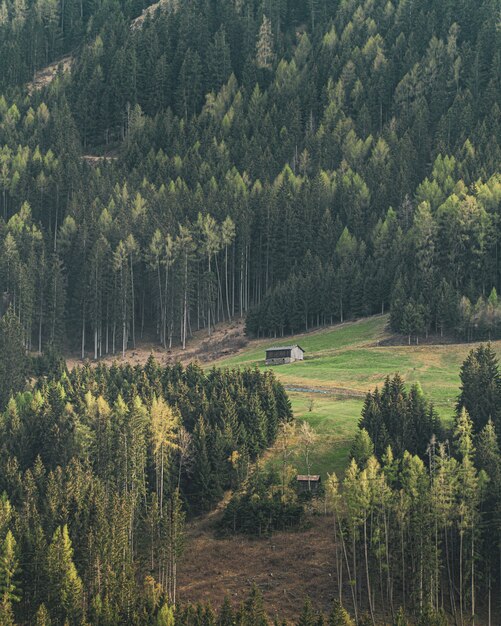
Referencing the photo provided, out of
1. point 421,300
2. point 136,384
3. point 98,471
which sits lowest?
point 98,471

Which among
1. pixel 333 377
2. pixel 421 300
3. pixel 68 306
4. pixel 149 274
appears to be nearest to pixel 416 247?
pixel 421 300

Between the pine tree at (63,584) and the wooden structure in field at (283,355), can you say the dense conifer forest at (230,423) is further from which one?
the wooden structure in field at (283,355)

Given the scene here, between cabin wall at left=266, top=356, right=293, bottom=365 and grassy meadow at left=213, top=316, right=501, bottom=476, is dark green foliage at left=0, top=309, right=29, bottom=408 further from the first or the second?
cabin wall at left=266, top=356, right=293, bottom=365

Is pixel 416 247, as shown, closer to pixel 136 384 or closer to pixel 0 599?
pixel 136 384

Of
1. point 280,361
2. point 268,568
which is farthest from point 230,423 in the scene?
point 280,361

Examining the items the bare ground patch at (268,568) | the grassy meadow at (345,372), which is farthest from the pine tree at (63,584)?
the grassy meadow at (345,372)

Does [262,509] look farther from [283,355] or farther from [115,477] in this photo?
[283,355]

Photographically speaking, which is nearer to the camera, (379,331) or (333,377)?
(333,377)
